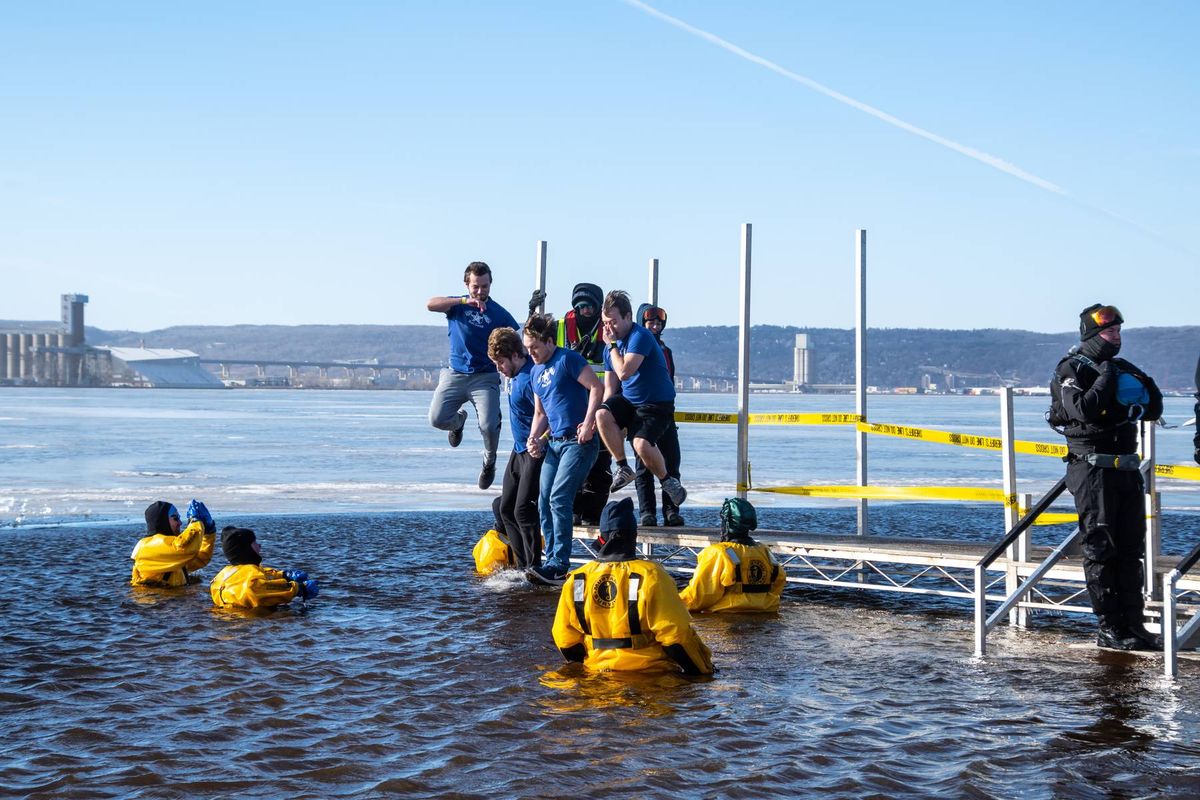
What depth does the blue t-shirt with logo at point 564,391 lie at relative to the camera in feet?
34.1

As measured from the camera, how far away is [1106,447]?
8047 millimetres

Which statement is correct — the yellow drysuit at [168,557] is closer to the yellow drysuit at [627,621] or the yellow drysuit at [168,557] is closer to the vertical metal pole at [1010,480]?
the yellow drysuit at [627,621]

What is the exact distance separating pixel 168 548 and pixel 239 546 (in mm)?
1567

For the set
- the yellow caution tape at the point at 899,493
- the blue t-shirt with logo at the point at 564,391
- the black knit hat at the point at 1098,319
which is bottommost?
the yellow caution tape at the point at 899,493

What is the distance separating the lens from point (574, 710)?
22.4 ft

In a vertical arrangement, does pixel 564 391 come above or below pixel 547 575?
above

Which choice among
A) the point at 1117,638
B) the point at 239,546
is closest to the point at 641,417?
the point at 239,546

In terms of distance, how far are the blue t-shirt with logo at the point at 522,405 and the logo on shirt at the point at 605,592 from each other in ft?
12.4

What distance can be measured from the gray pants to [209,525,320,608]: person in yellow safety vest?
263 cm

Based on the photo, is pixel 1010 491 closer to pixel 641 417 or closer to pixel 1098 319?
pixel 1098 319

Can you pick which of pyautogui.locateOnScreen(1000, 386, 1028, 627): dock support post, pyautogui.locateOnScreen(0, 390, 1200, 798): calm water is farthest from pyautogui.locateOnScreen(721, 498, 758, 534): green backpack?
pyautogui.locateOnScreen(1000, 386, 1028, 627): dock support post

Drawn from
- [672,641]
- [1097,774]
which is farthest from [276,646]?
[1097,774]

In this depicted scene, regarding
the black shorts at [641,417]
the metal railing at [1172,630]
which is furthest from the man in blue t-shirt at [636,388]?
the metal railing at [1172,630]

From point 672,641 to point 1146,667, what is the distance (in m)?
3.20
